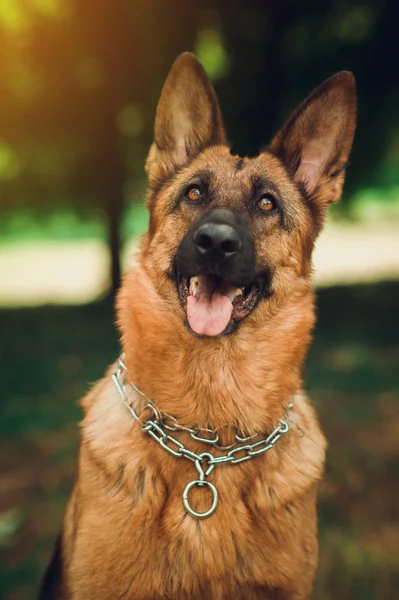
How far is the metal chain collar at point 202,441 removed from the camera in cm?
254

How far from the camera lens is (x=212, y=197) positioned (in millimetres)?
3035

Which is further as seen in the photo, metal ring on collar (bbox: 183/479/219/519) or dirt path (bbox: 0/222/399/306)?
dirt path (bbox: 0/222/399/306)

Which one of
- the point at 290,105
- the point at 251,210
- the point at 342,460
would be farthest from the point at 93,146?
the point at 251,210

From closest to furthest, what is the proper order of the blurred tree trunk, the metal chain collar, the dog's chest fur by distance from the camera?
the dog's chest fur → the metal chain collar → the blurred tree trunk

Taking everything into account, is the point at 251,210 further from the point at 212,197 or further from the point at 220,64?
the point at 220,64

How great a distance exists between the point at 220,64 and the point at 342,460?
23.8 ft

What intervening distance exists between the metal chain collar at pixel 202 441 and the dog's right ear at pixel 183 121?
48.0 inches

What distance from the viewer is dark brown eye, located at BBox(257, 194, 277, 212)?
3092mm

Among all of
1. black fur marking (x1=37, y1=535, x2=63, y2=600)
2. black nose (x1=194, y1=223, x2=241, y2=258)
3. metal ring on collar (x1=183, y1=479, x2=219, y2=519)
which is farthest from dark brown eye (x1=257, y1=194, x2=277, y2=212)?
black fur marking (x1=37, y1=535, x2=63, y2=600)

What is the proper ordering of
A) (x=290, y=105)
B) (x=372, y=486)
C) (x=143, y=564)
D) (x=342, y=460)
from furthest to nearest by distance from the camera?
(x=290, y=105) → (x=342, y=460) → (x=372, y=486) → (x=143, y=564)

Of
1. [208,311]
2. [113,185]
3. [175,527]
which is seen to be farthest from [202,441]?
[113,185]

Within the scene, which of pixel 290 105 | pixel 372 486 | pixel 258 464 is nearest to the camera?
pixel 258 464

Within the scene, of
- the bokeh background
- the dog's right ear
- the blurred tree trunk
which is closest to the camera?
the dog's right ear

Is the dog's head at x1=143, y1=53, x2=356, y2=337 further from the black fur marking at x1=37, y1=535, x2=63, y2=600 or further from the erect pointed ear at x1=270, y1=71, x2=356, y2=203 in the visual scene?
the black fur marking at x1=37, y1=535, x2=63, y2=600
